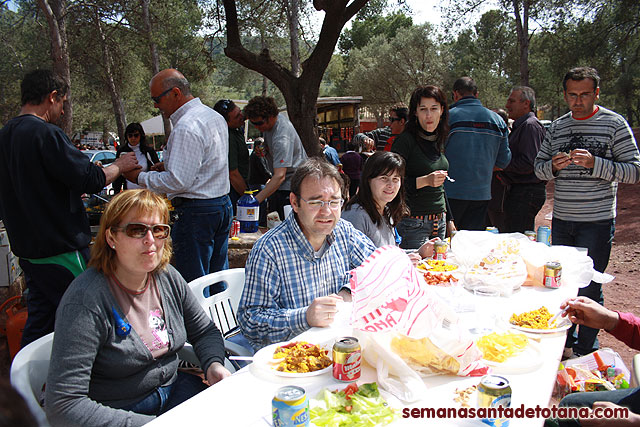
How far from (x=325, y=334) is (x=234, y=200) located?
157 inches

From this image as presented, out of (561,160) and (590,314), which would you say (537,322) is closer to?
(590,314)

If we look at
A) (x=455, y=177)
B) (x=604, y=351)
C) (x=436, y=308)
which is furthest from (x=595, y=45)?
(x=436, y=308)

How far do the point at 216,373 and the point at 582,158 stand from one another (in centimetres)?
300

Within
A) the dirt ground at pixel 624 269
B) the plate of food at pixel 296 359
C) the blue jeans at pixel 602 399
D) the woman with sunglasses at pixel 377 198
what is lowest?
the dirt ground at pixel 624 269

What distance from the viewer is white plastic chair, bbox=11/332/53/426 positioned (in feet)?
5.75

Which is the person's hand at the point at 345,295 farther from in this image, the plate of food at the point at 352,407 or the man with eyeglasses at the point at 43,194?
the man with eyeglasses at the point at 43,194

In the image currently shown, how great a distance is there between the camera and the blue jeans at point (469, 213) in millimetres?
4480

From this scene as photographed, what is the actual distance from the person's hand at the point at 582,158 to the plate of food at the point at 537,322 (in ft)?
5.42

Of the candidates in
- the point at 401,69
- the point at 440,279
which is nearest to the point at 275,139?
the point at 440,279

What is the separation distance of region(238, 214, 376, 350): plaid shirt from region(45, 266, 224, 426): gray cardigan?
11.3 inches

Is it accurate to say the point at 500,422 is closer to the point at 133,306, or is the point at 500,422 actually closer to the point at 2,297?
the point at 133,306

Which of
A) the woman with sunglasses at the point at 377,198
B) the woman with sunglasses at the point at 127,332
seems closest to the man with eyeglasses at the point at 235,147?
the woman with sunglasses at the point at 377,198

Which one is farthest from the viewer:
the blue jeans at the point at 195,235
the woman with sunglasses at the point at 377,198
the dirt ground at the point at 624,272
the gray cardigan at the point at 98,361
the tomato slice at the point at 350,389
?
the dirt ground at the point at 624,272

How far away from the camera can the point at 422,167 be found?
12.5ft
